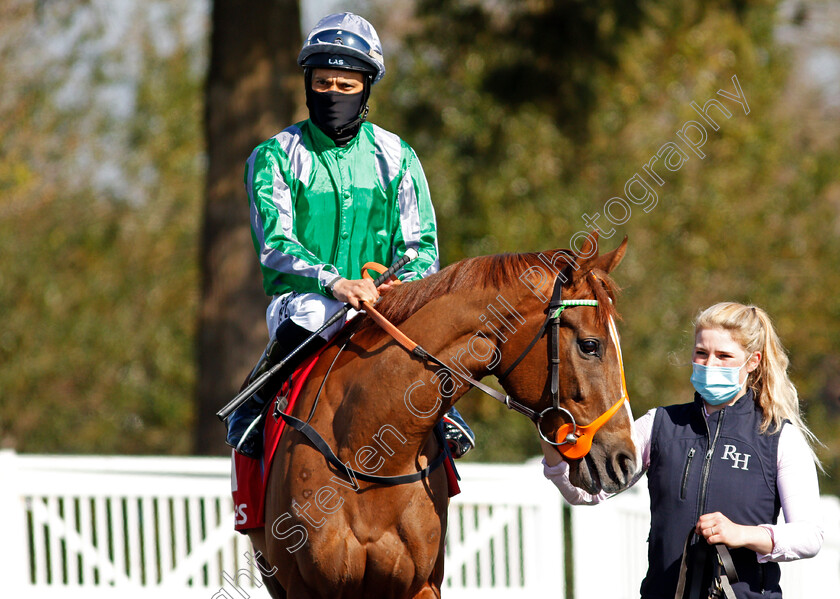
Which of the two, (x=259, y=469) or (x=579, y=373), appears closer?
(x=579, y=373)

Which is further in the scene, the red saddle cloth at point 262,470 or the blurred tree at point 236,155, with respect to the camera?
the blurred tree at point 236,155

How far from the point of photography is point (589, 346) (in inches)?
103

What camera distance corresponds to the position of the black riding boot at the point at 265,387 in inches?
123

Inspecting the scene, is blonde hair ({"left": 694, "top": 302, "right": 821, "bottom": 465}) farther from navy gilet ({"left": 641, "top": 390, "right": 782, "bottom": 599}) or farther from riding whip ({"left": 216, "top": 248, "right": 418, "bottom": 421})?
riding whip ({"left": 216, "top": 248, "right": 418, "bottom": 421})

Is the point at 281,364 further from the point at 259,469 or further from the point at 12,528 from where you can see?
the point at 12,528

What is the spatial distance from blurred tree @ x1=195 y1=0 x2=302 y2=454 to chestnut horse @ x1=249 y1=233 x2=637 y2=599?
487cm

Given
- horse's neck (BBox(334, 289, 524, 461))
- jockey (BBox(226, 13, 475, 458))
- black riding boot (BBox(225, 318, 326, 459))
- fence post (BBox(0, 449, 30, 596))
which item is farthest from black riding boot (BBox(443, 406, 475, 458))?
fence post (BBox(0, 449, 30, 596))

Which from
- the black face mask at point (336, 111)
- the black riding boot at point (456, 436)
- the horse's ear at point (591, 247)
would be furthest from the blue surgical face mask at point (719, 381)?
the black face mask at point (336, 111)

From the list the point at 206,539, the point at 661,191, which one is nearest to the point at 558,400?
the point at 206,539

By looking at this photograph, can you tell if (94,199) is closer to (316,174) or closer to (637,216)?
(637,216)

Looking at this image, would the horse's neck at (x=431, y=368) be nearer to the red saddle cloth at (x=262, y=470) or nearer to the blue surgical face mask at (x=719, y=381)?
the red saddle cloth at (x=262, y=470)

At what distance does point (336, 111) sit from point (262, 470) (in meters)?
1.28

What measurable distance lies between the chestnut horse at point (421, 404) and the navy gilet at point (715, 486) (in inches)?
7.3

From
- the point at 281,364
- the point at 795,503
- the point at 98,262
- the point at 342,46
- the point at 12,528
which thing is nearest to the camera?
the point at 795,503
